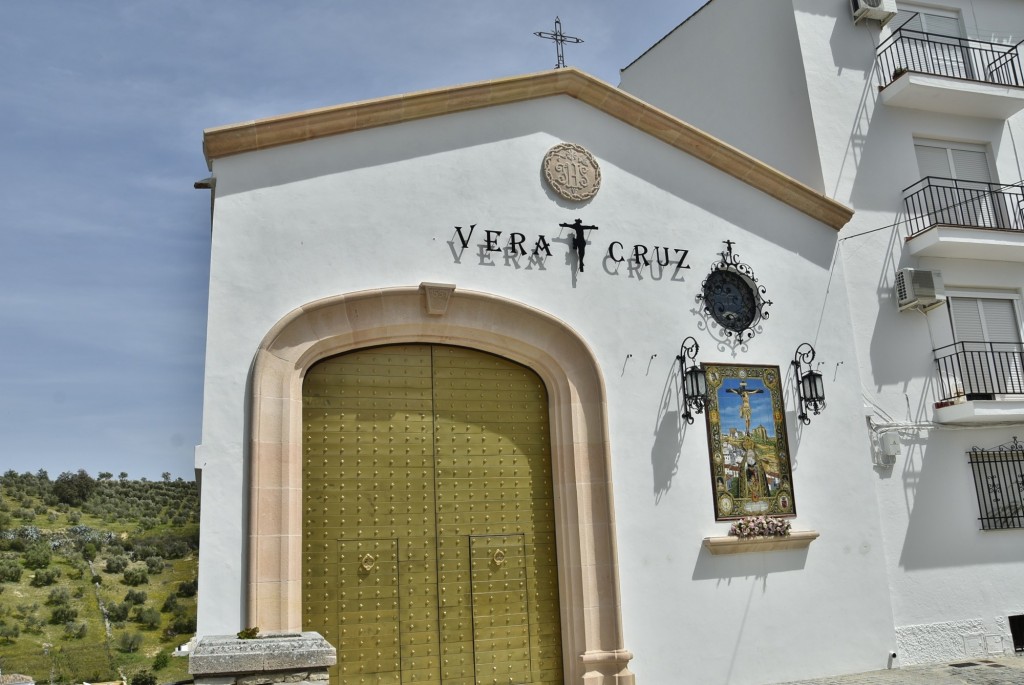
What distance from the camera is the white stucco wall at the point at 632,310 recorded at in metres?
8.82

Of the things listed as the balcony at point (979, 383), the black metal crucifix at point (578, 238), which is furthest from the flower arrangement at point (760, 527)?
the balcony at point (979, 383)

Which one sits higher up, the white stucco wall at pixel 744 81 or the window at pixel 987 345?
the white stucco wall at pixel 744 81

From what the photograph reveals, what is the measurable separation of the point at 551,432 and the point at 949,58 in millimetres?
10704

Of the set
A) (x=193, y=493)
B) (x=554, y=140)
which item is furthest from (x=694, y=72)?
(x=193, y=493)

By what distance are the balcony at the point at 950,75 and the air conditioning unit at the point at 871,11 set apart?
1.06 ft

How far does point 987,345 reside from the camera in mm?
13352

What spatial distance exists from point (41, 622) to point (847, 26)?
1996cm

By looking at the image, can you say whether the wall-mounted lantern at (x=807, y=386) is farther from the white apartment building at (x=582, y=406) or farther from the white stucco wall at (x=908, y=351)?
the white stucco wall at (x=908, y=351)

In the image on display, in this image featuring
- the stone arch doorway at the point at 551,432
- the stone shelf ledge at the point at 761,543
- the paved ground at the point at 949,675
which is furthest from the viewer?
the paved ground at the point at 949,675

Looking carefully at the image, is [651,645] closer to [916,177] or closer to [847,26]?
[916,177]

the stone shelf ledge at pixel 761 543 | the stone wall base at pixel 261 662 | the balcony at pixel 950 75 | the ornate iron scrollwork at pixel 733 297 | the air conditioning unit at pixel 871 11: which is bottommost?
the stone wall base at pixel 261 662

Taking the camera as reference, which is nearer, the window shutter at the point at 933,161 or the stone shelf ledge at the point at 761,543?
the stone shelf ledge at the point at 761,543

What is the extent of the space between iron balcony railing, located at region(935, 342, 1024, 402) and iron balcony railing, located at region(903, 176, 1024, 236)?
6.30ft

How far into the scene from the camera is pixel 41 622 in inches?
719
